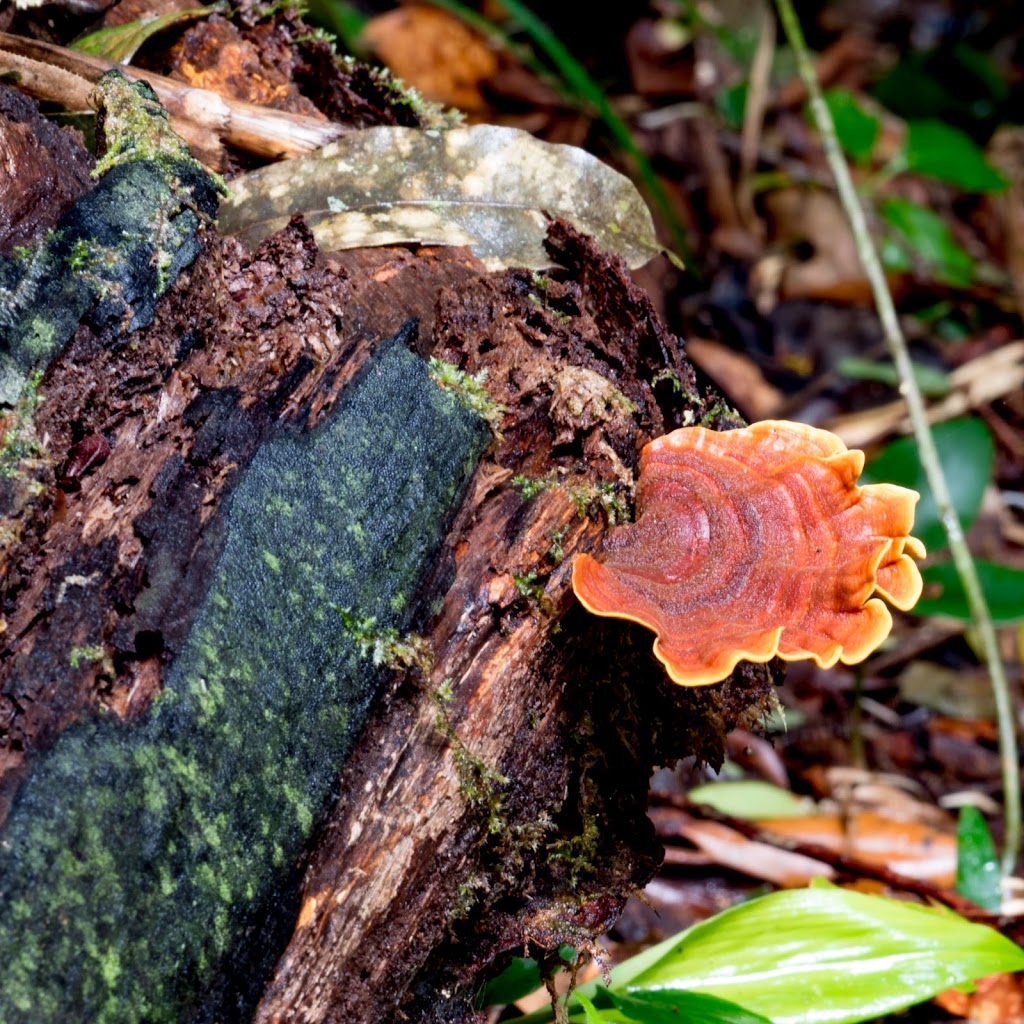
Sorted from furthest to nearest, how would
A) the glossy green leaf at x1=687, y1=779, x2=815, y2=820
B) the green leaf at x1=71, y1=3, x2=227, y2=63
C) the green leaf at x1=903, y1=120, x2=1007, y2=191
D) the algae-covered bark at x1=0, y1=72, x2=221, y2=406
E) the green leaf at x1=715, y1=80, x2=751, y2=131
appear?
1. the green leaf at x1=715, y1=80, x2=751, y2=131
2. the green leaf at x1=903, y1=120, x2=1007, y2=191
3. the glossy green leaf at x1=687, y1=779, x2=815, y2=820
4. the green leaf at x1=71, y1=3, x2=227, y2=63
5. the algae-covered bark at x1=0, y1=72, x2=221, y2=406

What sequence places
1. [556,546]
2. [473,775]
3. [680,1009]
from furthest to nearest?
[680,1009] < [556,546] < [473,775]

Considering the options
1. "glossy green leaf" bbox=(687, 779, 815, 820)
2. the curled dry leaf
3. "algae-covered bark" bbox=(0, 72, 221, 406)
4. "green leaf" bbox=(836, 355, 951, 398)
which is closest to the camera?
"algae-covered bark" bbox=(0, 72, 221, 406)

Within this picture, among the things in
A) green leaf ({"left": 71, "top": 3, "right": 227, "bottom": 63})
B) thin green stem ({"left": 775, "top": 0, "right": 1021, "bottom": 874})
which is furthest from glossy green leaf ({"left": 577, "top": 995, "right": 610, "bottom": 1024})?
green leaf ({"left": 71, "top": 3, "right": 227, "bottom": 63})

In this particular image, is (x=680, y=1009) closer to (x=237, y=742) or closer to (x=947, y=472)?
(x=237, y=742)

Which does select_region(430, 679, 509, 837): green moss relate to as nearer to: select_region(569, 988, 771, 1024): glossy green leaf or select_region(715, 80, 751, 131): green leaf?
select_region(569, 988, 771, 1024): glossy green leaf

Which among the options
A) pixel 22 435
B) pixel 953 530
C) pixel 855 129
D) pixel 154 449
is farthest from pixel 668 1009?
pixel 855 129

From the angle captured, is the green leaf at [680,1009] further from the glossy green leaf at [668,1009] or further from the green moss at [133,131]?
the green moss at [133,131]
